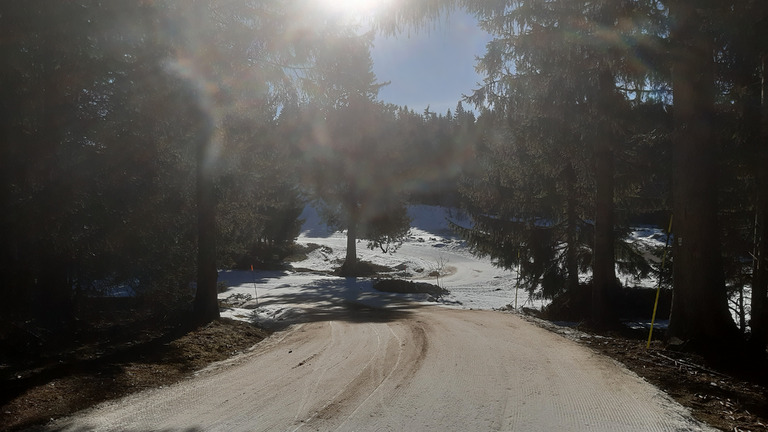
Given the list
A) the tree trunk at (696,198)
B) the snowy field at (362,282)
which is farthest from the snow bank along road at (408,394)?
the snowy field at (362,282)

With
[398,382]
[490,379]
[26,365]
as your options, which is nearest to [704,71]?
[490,379]

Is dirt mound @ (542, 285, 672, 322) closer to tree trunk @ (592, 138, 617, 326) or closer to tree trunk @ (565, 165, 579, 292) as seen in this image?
tree trunk @ (565, 165, 579, 292)

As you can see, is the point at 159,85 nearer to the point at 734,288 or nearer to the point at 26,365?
the point at 26,365

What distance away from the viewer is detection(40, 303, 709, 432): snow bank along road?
5.38m

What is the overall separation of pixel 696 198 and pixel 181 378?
8.50m

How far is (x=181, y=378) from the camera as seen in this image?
26.2 ft

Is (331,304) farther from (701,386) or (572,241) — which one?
(701,386)

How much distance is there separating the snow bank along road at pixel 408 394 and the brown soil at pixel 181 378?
0.36m

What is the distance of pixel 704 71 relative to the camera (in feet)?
31.8

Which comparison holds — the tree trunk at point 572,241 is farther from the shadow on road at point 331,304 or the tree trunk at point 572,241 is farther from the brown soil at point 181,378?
the brown soil at point 181,378

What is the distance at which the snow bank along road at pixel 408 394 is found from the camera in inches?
212

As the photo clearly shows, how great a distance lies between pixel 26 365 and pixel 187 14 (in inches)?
291

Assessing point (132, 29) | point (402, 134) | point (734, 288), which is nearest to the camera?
point (132, 29)

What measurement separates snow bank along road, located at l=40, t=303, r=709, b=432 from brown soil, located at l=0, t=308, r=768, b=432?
0.36 meters
